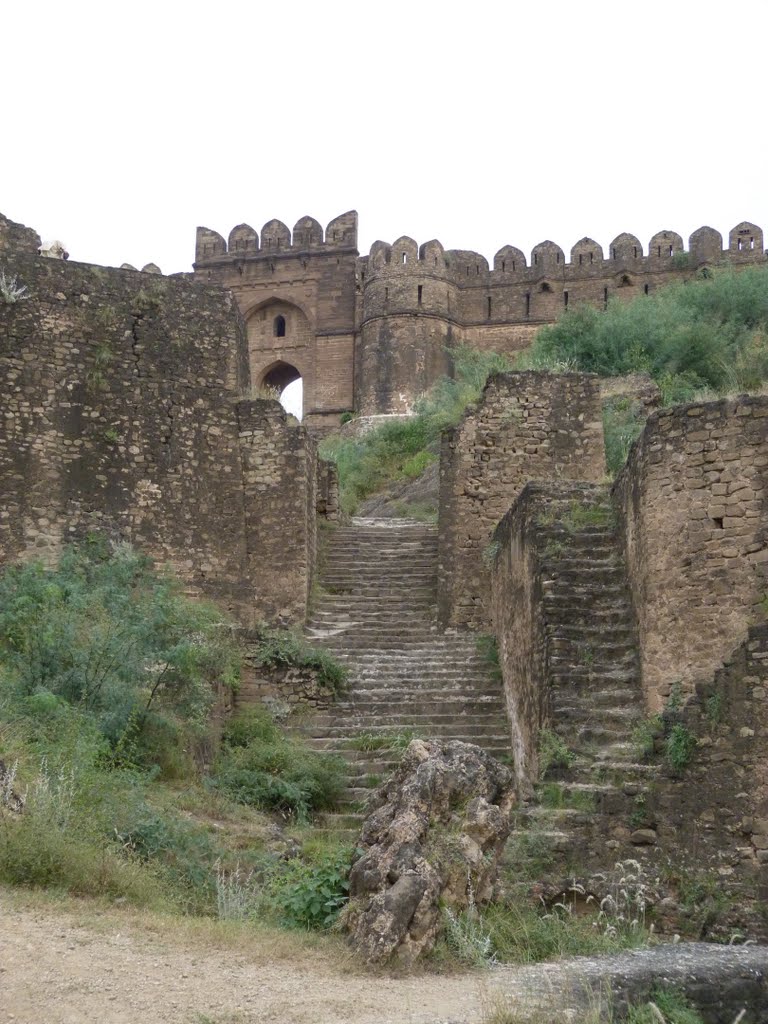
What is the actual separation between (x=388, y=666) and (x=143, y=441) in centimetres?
421

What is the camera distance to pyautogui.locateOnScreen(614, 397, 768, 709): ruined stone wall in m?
9.77

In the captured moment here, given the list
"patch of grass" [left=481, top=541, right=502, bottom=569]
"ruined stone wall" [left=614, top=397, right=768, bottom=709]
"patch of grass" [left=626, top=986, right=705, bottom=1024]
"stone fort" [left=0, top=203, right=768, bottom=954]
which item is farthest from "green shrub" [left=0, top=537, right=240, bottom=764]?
"patch of grass" [left=626, top=986, right=705, bottom=1024]

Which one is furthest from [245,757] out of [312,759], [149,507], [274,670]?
[149,507]

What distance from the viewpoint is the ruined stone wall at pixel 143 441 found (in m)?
14.9

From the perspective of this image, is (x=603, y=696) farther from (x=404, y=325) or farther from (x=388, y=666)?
(x=404, y=325)

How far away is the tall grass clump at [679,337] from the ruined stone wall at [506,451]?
6450mm

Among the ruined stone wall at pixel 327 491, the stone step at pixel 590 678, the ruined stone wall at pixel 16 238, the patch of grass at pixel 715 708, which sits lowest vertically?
the patch of grass at pixel 715 708

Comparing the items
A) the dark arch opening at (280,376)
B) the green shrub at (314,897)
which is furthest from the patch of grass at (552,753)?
the dark arch opening at (280,376)

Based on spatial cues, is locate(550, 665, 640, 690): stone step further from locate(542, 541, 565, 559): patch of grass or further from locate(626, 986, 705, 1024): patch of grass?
locate(626, 986, 705, 1024): patch of grass

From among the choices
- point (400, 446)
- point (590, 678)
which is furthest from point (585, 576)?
point (400, 446)

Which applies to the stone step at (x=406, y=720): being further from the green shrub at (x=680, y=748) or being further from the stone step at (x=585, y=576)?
the green shrub at (x=680, y=748)

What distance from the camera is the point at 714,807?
888 centimetres

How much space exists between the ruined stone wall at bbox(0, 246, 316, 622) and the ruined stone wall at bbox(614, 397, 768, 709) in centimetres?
595

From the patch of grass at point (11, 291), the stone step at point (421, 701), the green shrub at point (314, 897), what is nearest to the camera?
the green shrub at point (314, 897)
